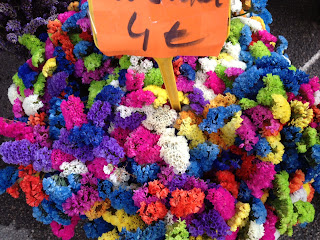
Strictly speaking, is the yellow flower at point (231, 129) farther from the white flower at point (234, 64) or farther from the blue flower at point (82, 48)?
A: the blue flower at point (82, 48)

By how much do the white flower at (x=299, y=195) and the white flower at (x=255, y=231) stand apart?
1.11ft

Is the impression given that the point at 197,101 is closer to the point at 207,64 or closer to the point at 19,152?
the point at 207,64

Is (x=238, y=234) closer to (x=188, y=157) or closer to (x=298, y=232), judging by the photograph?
(x=188, y=157)

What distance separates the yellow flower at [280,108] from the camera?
148 cm

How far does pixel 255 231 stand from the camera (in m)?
1.52

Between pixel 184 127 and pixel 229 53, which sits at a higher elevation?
pixel 229 53

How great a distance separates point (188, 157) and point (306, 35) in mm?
2229

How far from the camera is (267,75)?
1.57 meters

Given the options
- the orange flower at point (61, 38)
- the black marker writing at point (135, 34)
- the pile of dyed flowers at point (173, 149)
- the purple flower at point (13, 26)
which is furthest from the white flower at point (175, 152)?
the purple flower at point (13, 26)

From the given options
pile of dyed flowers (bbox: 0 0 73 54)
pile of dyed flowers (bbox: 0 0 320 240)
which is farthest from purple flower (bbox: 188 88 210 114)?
pile of dyed flowers (bbox: 0 0 73 54)

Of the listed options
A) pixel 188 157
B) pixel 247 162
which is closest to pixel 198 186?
pixel 188 157

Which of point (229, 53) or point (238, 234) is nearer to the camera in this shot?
point (238, 234)

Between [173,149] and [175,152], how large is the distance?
24 millimetres

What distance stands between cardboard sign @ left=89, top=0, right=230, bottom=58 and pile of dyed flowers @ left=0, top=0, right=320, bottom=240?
524 mm
